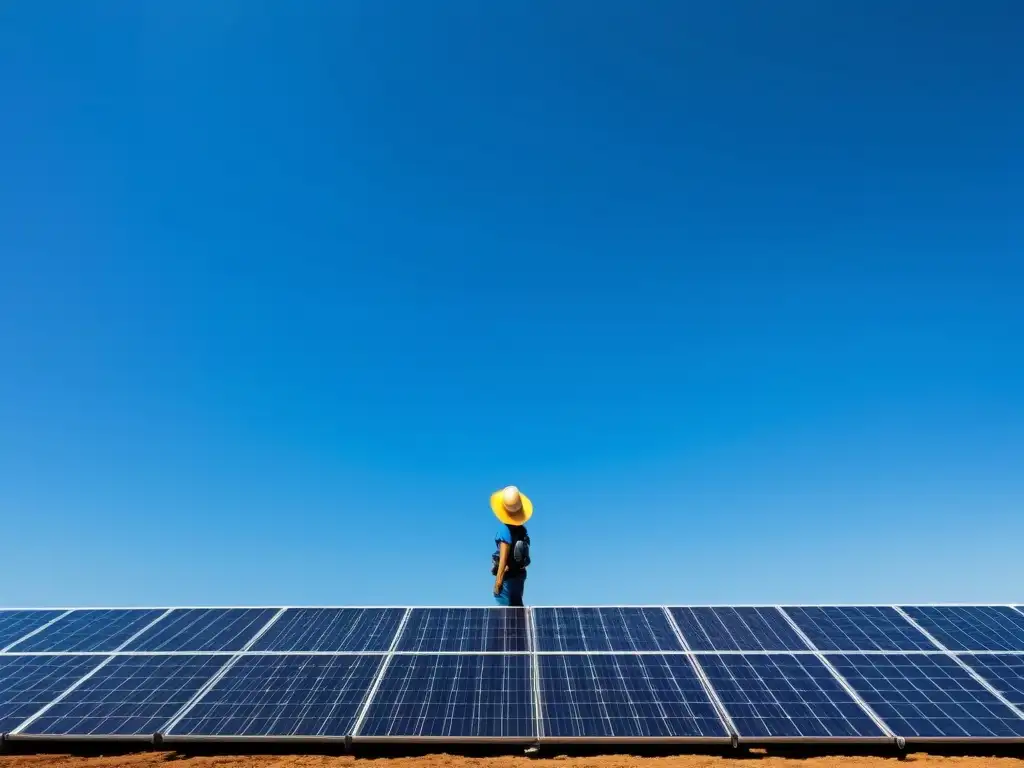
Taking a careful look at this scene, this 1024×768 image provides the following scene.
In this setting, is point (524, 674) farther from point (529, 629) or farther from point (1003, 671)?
point (1003, 671)

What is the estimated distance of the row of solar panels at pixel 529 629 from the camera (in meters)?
10.3

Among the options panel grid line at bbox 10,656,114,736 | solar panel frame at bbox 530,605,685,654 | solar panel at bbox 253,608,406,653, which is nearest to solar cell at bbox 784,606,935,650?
solar panel frame at bbox 530,605,685,654

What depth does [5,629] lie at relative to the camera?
11.8 meters

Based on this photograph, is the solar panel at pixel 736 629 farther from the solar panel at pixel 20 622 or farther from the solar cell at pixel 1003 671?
the solar panel at pixel 20 622

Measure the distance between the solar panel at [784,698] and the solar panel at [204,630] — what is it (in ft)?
26.0

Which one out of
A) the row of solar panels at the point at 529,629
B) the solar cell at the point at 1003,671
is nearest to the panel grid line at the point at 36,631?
the row of solar panels at the point at 529,629

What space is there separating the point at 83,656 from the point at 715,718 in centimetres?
1030

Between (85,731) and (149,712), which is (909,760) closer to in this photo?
(149,712)

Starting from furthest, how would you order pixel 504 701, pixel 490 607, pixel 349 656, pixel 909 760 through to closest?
pixel 490 607 < pixel 349 656 < pixel 504 701 < pixel 909 760

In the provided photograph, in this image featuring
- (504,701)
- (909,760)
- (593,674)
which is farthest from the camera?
(593,674)

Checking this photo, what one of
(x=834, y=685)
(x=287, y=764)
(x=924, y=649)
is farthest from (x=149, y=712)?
(x=924, y=649)

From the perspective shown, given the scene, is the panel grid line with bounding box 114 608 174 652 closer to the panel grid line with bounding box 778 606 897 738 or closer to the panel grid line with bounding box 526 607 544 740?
the panel grid line with bounding box 526 607 544 740

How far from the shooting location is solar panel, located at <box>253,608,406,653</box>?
1038cm

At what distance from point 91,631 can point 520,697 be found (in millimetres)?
8445
